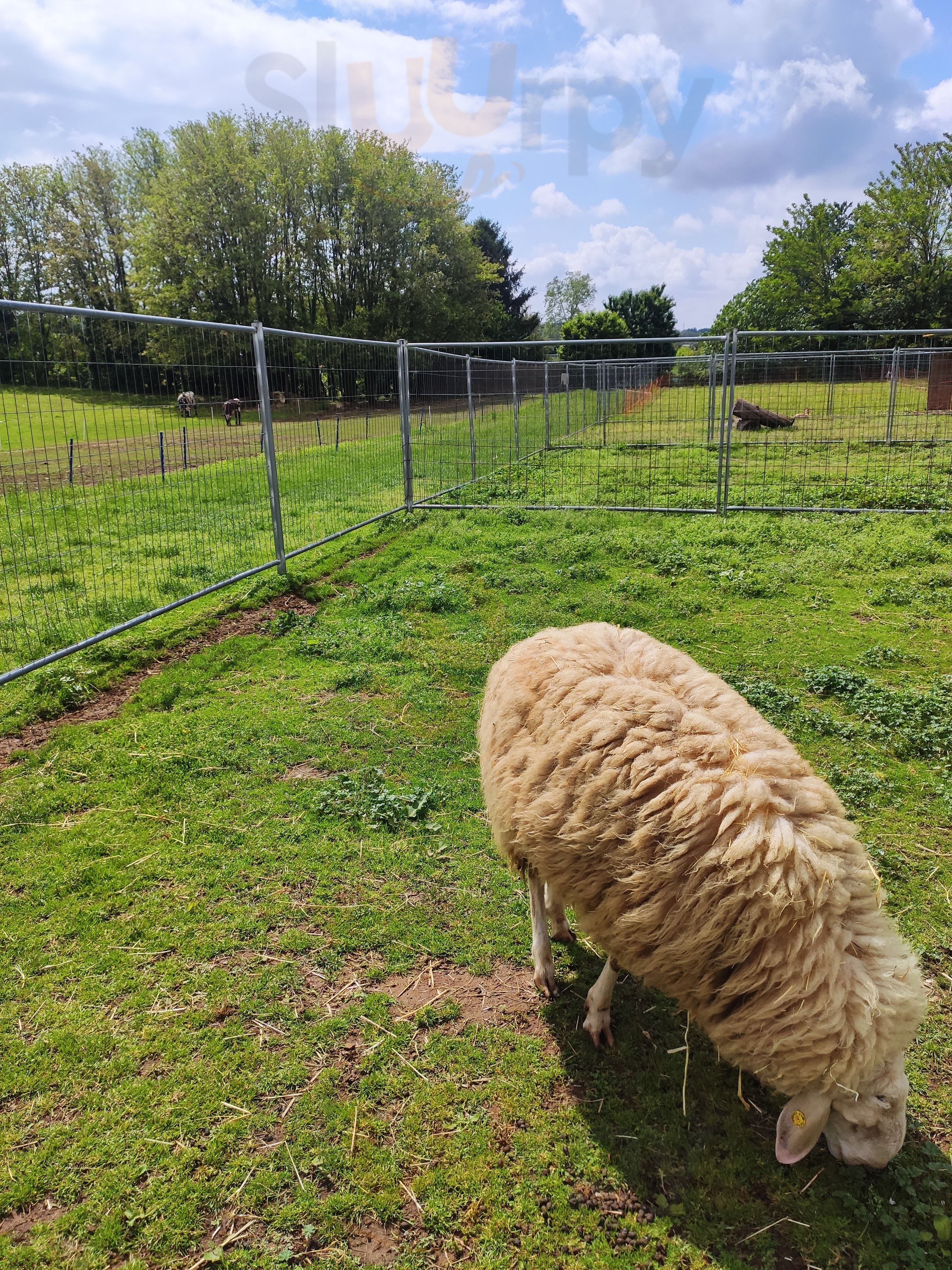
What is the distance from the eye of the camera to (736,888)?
1.97m

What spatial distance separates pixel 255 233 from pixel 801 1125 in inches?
1622

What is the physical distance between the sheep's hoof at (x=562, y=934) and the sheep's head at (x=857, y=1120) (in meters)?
1.14

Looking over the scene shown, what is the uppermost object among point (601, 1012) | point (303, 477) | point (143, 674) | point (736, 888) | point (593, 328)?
point (593, 328)

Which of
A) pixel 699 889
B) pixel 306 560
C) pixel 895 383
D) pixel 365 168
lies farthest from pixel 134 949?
pixel 365 168

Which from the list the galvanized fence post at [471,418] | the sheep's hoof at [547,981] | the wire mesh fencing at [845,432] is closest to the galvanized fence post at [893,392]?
the wire mesh fencing at [845,432]

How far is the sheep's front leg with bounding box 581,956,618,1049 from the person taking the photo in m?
2.52

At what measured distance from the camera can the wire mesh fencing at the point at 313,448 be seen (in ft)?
18.0

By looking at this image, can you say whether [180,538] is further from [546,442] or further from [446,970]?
[546,442]

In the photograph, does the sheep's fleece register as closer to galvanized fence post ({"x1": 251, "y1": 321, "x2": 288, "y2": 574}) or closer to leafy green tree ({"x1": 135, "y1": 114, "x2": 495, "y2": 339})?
galvanized fence post ({"x1": 251, "y1": 321, "x2": 288, "y2": 574})

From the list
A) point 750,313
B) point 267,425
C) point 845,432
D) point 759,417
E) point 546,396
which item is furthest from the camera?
point 750,313

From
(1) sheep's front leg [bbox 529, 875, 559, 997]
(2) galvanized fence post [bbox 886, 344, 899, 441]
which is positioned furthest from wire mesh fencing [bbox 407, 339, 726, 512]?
(1) sheep's front leg [bbox 529, 875, 559, 997]

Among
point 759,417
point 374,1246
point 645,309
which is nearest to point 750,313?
point 645,309

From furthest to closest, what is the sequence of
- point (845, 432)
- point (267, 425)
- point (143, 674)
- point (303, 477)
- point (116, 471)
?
1. point (845, 432)
2. point (303, 477)
3. point (267, 425)
4. point (116, 471)
5. point (143, 674)

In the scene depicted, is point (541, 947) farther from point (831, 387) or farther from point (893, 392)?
point (893, 392)
